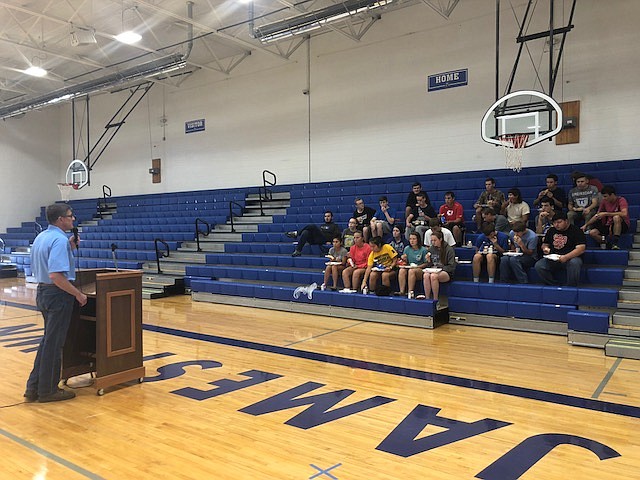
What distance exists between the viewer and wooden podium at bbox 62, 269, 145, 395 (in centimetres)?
396

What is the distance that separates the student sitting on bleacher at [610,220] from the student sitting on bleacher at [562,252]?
2.88 feet

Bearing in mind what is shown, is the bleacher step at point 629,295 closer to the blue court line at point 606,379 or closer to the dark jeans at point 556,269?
the dark jeans at point 556,269

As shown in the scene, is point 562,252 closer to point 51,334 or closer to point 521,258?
point 521,258

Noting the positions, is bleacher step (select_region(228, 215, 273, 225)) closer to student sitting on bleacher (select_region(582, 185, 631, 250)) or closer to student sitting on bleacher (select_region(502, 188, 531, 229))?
student sitting on bleacher (select_region(502, 188, 531, 229))

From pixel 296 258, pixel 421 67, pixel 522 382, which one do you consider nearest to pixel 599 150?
pixel 421 67

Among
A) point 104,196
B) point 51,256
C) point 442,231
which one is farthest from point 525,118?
point 104,196

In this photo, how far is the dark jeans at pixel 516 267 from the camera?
262 inches

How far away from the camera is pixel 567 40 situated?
31.2ft

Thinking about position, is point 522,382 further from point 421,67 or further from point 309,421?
point 421,67

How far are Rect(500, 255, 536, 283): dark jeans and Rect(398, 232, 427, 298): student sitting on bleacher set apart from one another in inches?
41.6

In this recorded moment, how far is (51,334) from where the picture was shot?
3717 millimetres

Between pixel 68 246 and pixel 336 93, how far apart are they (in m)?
9.77

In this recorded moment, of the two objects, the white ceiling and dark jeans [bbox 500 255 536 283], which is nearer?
dark jeans [bbox 500 255 536 283]

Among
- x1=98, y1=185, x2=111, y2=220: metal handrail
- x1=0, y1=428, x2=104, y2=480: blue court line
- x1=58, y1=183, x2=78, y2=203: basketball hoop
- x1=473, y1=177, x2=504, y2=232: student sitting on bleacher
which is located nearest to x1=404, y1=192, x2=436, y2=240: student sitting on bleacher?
x1=473, y1=177, x2=504, y2=232: student sitting on bleacher
